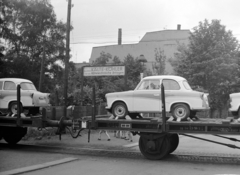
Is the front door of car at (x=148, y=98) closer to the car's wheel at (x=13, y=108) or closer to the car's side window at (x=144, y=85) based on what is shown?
the car's side window at (x=144, y=85)

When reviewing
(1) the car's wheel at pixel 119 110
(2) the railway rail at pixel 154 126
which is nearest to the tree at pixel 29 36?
(2) the railway rail at pixel 154 126

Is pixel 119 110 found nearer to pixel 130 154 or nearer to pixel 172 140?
pixel 130 154

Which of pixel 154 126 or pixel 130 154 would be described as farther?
pixel 130 154

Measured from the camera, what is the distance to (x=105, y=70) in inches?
669

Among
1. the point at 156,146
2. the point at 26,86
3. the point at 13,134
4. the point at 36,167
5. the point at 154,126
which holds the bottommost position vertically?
the point at 36,167

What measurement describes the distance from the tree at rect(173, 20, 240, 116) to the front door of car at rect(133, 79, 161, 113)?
1933 centimetres

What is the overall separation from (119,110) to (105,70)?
5677 millimetres

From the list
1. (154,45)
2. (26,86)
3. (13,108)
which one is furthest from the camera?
(154,45)

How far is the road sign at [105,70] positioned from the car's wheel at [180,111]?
634 cm

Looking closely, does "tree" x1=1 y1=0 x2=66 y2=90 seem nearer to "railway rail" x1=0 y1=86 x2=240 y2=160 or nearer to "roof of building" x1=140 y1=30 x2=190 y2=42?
"roof of building" x1=140 y1=30 x2=190 y2=42

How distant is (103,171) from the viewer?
8938 millimetres

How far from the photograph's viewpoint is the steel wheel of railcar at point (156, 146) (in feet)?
35.0

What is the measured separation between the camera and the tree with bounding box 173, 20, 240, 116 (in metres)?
30.4

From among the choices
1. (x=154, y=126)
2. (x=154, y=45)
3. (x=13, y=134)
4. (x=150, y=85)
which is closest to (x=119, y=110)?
(x=150, y=85)
